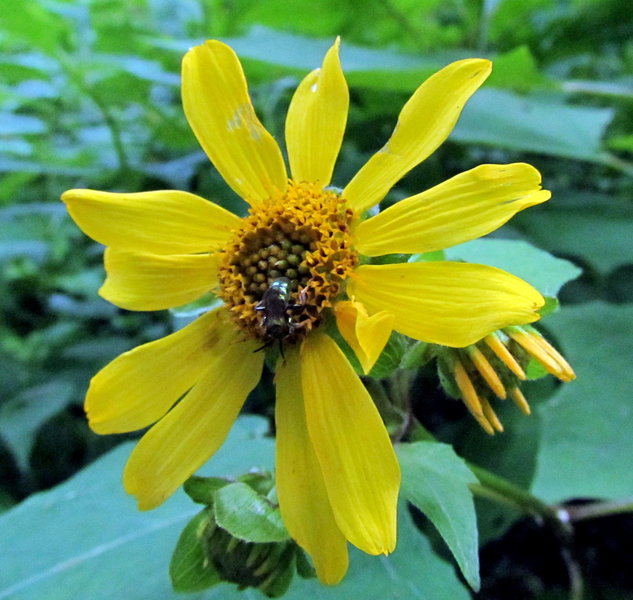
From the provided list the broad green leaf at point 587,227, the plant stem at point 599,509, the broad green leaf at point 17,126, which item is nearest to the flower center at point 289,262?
the plant stem at point 599,509

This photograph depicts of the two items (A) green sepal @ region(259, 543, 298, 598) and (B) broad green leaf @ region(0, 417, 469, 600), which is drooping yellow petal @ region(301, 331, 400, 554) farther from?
(B) broad green leaf @ region(0, 417, 469, 600)

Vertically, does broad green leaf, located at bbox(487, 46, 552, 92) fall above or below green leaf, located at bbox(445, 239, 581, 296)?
above

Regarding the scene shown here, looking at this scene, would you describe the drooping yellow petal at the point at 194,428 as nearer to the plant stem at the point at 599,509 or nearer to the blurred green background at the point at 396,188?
the blurred green background at the point at 396,188

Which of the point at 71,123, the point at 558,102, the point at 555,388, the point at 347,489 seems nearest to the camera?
the point at 347,489

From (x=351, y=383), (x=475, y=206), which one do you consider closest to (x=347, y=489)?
(x=351, y=383)

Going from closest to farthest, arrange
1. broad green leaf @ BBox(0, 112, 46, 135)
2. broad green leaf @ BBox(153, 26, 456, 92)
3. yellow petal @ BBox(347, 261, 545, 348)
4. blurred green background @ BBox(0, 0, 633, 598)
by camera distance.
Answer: yellow petal @ BBox(347, 261, 545, 348) → blurred green background @ BBox(0, 0, 633, 598) → broad green leaf @ BBox(153, 26, 456, 92) → broad green leaf @ BBox(0, 112, 46, 135)

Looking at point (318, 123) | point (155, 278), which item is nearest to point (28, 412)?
point (155, 278)

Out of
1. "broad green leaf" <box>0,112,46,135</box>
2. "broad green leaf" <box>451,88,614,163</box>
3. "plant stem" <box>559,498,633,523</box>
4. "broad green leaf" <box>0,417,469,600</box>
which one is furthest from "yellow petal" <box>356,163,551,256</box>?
"broad green leaf" <box>0,112,46,135</box>

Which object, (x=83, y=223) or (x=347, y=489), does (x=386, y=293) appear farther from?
(x=83, y=223)
